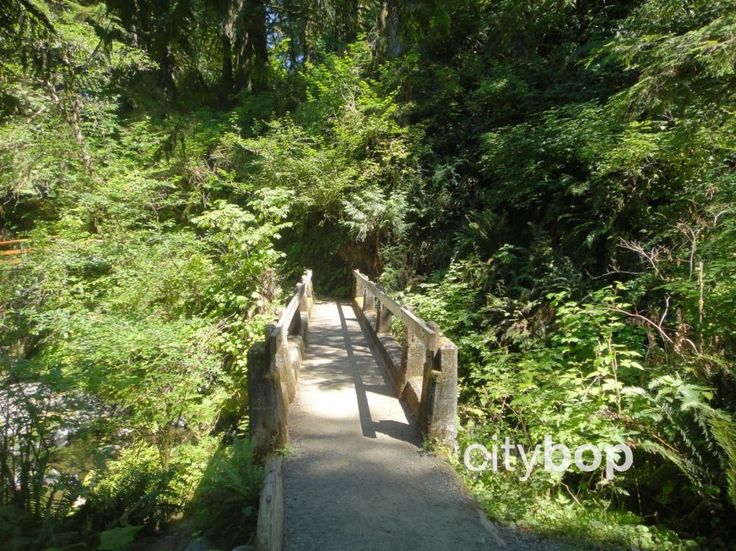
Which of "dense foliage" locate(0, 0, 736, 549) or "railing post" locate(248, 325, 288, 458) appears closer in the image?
"dense foliage" locate(0, 0, 736, 549)

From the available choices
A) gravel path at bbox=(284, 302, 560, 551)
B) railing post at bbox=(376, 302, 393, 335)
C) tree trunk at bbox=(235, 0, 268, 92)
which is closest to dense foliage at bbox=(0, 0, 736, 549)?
tree trunk at bbox=(235, 0, 268, 92)

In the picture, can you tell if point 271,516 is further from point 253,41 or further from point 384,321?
point 384,321

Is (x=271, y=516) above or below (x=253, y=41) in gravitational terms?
below

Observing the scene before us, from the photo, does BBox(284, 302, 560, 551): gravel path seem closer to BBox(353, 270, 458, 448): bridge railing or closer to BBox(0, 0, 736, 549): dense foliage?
BBox(353, 270, 458, 448): bridge railing

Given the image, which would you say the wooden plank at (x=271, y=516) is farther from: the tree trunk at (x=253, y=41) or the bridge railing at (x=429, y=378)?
the tree trunk at (x=253, y=41)

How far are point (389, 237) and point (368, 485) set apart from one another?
1034cm

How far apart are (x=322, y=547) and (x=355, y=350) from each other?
5.22 m

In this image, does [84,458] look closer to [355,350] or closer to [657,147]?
[355,350]

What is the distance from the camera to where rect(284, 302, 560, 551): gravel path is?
312 centimetres

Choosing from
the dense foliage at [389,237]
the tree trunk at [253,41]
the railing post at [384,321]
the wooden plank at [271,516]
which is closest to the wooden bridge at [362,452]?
the wooden plank at [271,516]

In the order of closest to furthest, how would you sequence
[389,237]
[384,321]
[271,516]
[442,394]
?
1. [271,516]
2. [442,394]
3. [384,321]
4. [389,237]

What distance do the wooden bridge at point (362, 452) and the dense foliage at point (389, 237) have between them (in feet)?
1.17

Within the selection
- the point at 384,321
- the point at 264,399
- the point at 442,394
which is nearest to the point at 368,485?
the point at 442,394

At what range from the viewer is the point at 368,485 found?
3797 mm
